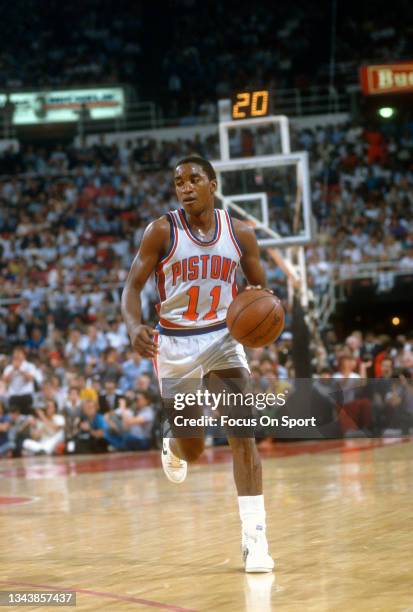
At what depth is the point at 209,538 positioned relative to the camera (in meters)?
6.15

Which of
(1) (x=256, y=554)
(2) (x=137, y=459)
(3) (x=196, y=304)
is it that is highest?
(3) (x=196, y=304)

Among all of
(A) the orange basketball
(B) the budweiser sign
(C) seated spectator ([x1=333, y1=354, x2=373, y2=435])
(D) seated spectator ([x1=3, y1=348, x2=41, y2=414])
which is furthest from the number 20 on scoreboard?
(A) the orange basketball

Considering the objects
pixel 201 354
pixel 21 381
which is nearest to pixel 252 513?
pixel 201 354

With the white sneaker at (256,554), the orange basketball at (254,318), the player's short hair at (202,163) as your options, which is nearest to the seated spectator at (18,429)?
the player's short hair at (202,163)

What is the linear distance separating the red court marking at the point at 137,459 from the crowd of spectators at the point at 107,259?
0.77 meters

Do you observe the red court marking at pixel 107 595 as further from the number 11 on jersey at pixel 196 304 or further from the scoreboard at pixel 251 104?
the scoreboard at pixel 251 104

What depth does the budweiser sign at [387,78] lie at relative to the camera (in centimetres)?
2180

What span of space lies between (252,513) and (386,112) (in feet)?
63.1

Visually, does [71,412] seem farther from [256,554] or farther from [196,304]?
[256,554]

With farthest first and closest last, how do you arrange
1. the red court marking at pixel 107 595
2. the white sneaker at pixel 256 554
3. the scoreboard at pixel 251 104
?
the scoreboard at pixel 251 104 → the white sneaker at pixel 256 554 → the red court marking at pixel 107 595

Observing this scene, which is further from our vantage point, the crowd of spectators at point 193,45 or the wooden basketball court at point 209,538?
the crowd of spectators at point 193,45

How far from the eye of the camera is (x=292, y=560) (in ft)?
16.9

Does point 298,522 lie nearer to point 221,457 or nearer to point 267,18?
point 221,457

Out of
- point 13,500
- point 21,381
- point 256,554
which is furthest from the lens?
point 21,381
